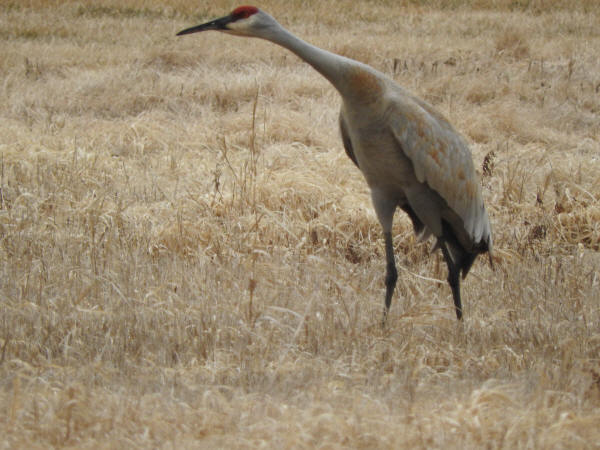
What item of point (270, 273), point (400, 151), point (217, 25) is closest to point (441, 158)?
point (400, 151)

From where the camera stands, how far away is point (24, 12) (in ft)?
47.0

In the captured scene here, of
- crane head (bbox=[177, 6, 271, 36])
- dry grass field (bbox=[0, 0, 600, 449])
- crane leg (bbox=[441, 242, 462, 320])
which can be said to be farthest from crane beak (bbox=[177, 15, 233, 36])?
crane leg (bbox=[441, 242, 462, 320])

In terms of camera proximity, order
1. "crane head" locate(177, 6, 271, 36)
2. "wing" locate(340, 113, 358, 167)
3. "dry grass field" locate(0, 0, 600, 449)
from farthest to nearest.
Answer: "wing" locate(340, 113, 358, 167) < "crane head" locate(177, 6, 271, 36) < "dry grass field" locate(0, 0, 600, 449)

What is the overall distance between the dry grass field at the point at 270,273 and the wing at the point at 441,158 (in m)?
0.41

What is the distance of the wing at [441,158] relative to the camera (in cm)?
334

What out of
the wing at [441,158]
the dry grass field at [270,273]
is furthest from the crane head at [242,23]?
the dry grass field at [270,273]

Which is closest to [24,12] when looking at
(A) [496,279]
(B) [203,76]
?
(B) [203,76]

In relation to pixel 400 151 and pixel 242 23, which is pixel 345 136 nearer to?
pixel 400 151

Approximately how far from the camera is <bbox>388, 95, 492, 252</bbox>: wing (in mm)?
3336

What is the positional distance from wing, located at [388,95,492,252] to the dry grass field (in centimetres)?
41

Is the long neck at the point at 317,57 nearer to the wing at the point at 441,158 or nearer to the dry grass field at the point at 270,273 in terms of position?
the wing at the point at 441,158

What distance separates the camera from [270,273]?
3961mm

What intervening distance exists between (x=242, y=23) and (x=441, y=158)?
3.66 feet

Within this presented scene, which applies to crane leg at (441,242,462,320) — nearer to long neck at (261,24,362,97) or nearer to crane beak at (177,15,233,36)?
long neck at (261,24,362,97)
